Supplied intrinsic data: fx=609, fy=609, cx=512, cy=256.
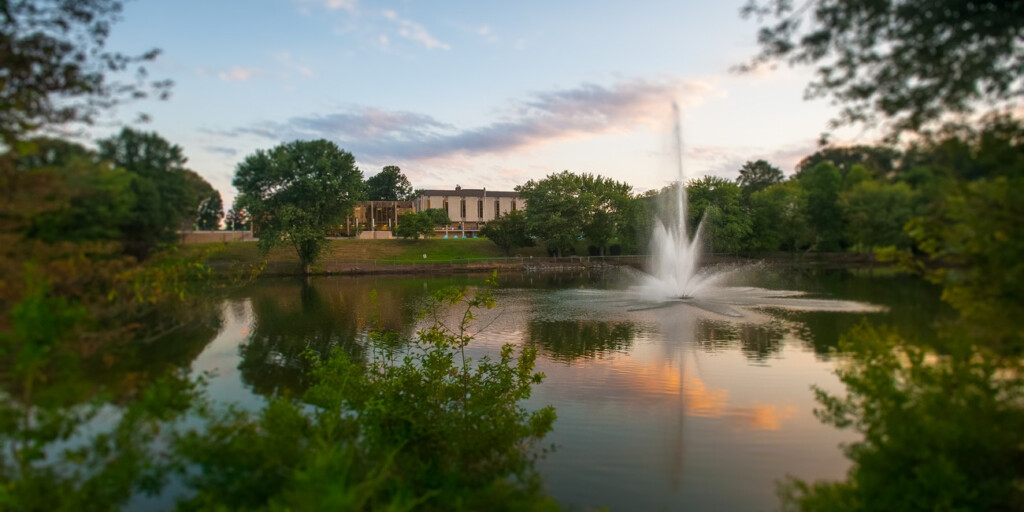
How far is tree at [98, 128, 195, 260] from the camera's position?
337 inches

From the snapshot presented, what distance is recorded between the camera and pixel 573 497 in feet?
30.4

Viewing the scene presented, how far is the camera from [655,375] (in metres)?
16.8

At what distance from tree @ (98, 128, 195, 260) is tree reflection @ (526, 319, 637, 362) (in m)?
12.2

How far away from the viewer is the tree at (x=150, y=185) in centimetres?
857

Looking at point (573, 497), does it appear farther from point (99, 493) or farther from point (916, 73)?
point (916, 73)

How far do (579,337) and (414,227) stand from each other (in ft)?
200

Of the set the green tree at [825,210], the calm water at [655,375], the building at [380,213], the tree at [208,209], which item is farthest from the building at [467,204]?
the tree at [208,209]

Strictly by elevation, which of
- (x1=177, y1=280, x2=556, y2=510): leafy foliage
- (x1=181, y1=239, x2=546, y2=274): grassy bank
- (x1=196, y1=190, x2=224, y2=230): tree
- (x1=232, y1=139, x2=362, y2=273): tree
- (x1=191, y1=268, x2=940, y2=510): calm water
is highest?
(x1=232, y1=139, x2=362, y2=273): tree

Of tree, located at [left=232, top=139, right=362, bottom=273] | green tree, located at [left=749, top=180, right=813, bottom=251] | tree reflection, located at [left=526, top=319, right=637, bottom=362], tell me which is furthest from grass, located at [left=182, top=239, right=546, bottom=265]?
tree reflection, located at [left=526, top=319, right=637, bottom=362]

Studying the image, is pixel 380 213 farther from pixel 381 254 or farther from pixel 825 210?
pixel 825 210

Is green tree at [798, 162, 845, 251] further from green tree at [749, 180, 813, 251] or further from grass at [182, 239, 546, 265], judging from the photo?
grass at [182, 239, 546, 265]

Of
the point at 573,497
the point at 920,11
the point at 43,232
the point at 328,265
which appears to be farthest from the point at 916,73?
the point at 328,265

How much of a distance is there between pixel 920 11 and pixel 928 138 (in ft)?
4.60

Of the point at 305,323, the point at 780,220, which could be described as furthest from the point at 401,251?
the point at 305,323
